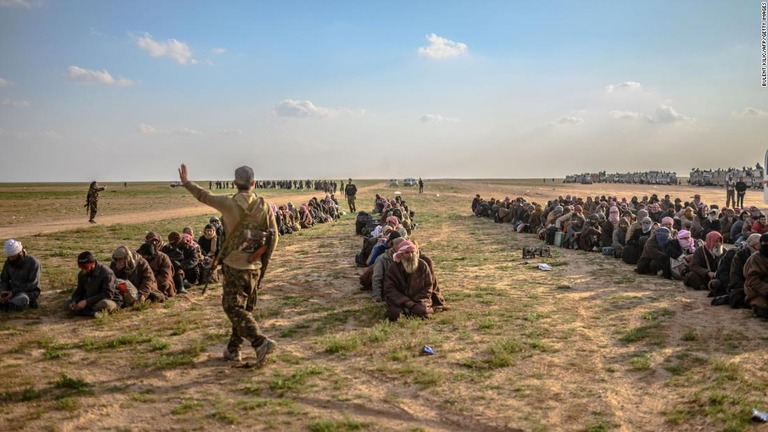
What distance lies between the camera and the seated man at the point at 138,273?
859 centimetres

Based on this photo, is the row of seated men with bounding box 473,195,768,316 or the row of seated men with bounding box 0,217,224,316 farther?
the row of seated men with bounding box 473,195,768,316

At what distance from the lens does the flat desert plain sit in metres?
4.72

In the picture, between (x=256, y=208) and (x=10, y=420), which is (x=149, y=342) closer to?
(x=10, y=420)

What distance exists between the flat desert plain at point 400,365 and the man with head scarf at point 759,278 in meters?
0.33

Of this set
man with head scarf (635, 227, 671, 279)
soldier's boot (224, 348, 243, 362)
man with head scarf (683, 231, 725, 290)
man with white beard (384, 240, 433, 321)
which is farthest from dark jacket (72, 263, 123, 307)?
man with head scarf (635, 227, 671, 279)

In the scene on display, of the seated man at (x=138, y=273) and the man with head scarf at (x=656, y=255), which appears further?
the man with head scarf at (x=656, y=255)

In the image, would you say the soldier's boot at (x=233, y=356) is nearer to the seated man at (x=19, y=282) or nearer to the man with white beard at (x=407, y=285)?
the man with white beard at (x=407, y=285)

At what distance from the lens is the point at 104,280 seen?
8094 mm

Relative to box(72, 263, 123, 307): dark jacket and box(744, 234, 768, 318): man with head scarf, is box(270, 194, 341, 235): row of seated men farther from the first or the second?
box(744, 234, 768, 318): man with head scarf

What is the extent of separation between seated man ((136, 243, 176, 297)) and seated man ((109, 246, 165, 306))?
27 centimetres

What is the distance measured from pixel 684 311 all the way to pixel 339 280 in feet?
21.6

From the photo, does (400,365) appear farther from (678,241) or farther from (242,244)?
(678,241)

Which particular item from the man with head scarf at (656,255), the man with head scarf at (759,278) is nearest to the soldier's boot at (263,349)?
the man with head scarf at (759,278)

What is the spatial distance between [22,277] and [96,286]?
134 centimetres
